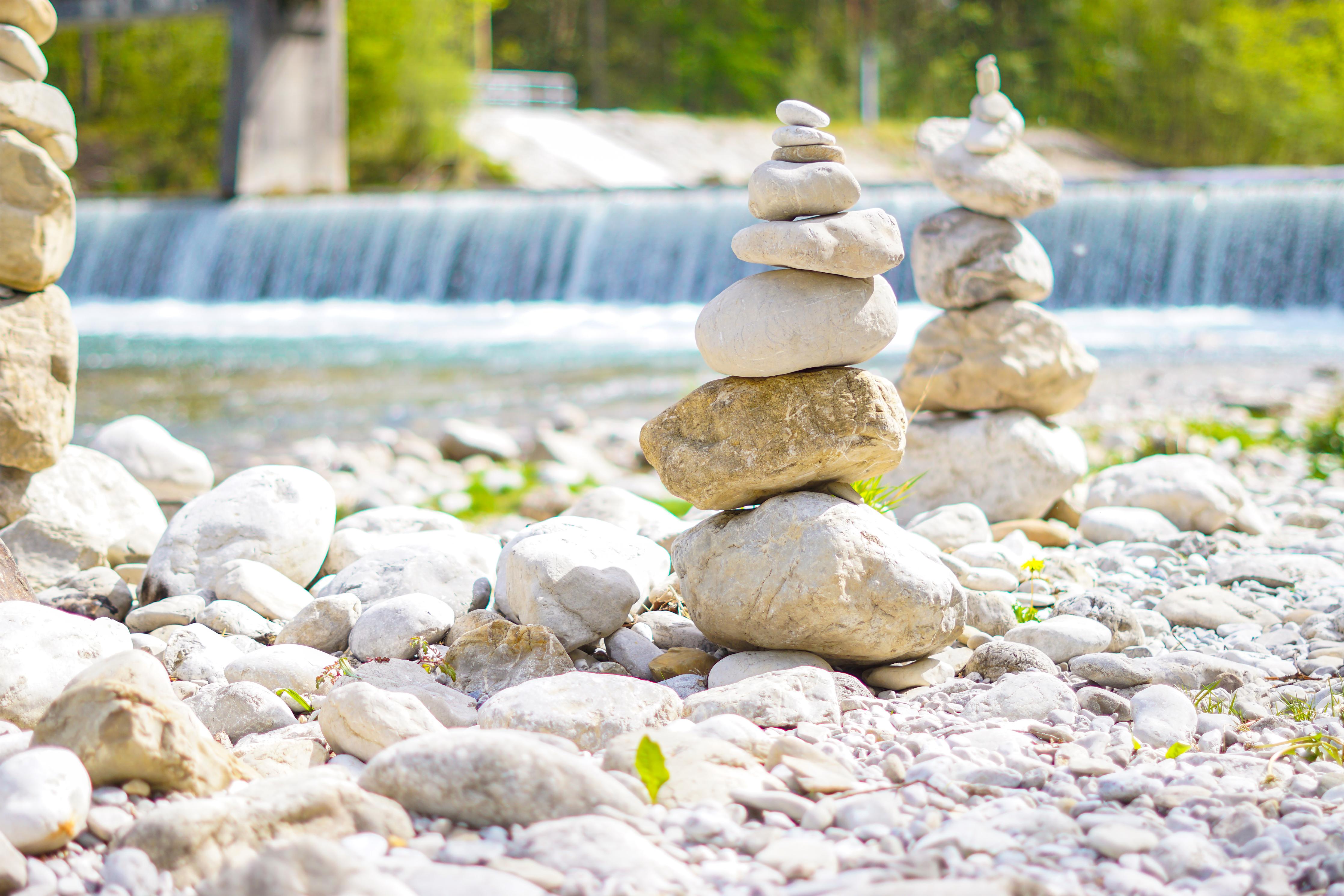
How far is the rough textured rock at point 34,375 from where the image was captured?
144 inches

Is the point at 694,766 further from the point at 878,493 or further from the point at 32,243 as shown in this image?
the point at 32,243

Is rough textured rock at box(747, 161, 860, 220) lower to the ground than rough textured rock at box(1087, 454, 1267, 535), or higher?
higher

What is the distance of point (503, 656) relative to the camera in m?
2.78

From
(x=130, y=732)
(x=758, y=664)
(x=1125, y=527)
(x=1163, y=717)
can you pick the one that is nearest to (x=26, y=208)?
(x=130, y=732)

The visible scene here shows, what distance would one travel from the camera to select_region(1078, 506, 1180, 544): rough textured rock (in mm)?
4227

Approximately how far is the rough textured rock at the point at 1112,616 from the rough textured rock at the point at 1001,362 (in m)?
1.35

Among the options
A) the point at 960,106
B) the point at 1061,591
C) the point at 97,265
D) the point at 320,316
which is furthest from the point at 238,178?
the point at 960,106

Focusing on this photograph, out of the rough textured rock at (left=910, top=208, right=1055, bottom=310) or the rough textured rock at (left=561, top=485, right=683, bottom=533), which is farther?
the rough textured rock at (left=910, top=208, right=1055, bottom=310)

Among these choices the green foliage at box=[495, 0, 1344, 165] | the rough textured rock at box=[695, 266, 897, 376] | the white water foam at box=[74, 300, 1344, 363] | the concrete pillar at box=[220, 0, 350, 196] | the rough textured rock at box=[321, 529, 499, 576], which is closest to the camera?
the rough textured rock at box=[695, 266, 897, 376]

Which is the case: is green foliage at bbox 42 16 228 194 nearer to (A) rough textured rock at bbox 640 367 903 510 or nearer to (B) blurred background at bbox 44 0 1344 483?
(B) blurred background at bbox 44 0 1344 483

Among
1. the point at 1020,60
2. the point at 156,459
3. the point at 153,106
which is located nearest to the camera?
the point at 156,459

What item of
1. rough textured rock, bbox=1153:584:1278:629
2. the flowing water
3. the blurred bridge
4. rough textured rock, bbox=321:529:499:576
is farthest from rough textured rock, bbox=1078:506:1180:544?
the blurred bridge

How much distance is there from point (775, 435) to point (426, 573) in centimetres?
117

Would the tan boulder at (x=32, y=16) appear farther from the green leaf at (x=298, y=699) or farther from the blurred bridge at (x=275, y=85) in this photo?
the blurred bridge at (x=275, y=85)
